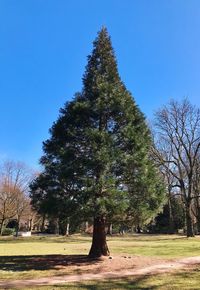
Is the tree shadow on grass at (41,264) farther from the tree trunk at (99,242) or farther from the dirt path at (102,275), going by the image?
the dirt path at (102,275)

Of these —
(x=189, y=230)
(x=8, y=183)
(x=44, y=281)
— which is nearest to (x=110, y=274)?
(x=44, y=281)

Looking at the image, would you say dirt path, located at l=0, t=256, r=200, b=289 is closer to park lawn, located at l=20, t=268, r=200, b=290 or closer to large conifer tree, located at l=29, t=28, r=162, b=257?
park lawn, located at l=20, t=268, r=200, b=290

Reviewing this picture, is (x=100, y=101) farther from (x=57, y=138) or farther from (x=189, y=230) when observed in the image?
(x=189, y=230)

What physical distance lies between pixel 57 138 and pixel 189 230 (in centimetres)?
2669

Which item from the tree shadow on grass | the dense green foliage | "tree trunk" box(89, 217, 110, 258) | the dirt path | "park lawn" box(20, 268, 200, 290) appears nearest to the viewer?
"park lawn" box(20, 268, 200, 290)

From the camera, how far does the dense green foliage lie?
1563cm

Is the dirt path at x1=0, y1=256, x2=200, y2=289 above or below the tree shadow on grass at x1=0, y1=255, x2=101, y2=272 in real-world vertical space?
below

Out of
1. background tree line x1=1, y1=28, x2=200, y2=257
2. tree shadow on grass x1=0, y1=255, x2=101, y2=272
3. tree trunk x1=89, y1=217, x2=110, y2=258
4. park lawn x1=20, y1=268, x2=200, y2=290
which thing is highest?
background tree line x1=1, y1=28, x2=200, y2=257

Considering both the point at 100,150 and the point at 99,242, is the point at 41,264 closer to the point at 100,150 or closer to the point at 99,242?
the point at 99,242

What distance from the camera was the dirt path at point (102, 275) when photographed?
11.4 m

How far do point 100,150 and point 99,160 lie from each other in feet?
1.50

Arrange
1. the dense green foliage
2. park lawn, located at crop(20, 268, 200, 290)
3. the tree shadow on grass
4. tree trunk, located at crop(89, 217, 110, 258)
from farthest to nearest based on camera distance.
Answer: tree trunk, located at crop(89, 217, 110, 258) → the dense green foliage → the tree shadow on grass → park lawn, located at crop(20, 268, 200, 290)

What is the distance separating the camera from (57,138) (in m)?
17.9

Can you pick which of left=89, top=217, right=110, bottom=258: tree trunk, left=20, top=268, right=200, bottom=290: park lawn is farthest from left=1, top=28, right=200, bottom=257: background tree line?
left=20, top=268, right=200, bottom=290: park lawn
